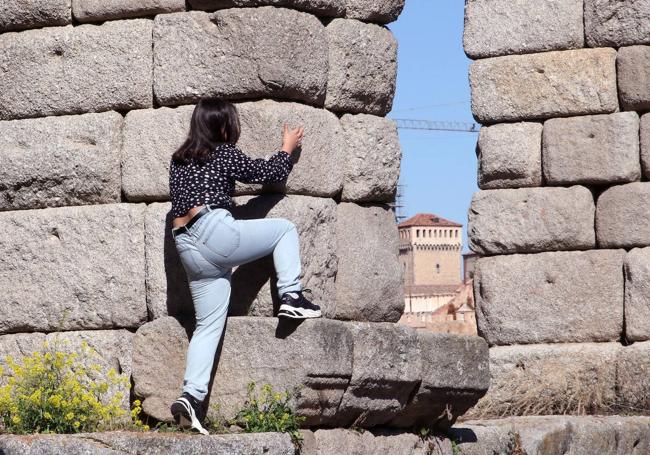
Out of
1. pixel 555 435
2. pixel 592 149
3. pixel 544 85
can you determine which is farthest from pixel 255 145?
pixel 544 85

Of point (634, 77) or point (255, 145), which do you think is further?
point (634, 77)

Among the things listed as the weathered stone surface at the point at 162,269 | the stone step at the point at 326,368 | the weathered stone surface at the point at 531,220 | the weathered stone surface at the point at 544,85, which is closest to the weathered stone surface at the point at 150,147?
the weathered stone surface at the point at 162,269

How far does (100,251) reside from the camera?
820 centimetres

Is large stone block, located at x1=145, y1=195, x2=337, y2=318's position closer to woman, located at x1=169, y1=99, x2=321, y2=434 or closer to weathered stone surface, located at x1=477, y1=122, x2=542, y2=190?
woman, located at x1=169, y1=99, x2=321, y2=434

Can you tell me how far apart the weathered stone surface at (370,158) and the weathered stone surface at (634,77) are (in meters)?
3.33

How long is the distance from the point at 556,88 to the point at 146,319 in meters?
4.72

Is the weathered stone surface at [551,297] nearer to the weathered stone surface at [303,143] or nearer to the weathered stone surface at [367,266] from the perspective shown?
the weathered stone surface at [367,266]

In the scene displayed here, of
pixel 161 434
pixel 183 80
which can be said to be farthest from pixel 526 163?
pixel 161 434

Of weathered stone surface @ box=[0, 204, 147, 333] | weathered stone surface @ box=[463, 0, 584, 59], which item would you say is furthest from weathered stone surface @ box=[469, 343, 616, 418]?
weathered stone surface @ box=[0, 204, 147, 333]

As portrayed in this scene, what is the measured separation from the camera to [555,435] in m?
9.48

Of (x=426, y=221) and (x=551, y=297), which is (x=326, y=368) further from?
(x=426, y=221)

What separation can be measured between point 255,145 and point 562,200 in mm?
4336

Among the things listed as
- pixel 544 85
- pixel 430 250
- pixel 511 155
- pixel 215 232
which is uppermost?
pixel 544 85

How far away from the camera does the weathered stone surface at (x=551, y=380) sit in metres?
11.0
